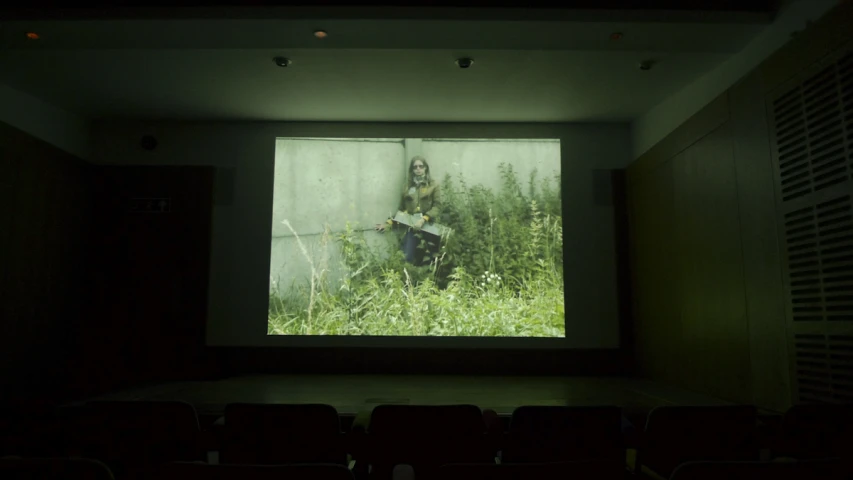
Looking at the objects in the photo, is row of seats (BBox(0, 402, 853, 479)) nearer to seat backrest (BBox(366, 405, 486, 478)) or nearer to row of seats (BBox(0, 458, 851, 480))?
seat backrest (BBox(366, 405, 486, 478))

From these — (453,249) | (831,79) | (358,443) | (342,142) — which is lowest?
(358,443)

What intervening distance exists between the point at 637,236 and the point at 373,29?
138 inches

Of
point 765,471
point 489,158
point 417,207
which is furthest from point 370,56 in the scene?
point 765,471

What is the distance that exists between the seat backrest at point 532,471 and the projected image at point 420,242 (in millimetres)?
4437

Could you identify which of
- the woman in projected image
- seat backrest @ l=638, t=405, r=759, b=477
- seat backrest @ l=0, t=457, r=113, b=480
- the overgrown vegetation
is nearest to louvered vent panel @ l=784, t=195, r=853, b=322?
seat backrest @ l=638, t=405, r=759, b=477

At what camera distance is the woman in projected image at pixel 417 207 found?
5.72 m

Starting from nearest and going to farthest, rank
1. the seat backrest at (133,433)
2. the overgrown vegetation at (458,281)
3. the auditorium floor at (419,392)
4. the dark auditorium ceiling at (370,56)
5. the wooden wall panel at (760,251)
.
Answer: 1. the seat backrest at (133,433)
2. the wooden wall panel at (760,251)
3. the dark auditorium ceiling at (370,56)
4. the auditorium floor at (419,392)
5. the overgrown vegetation at (458,281)

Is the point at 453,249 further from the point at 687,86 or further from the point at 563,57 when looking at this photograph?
the point at 687,86

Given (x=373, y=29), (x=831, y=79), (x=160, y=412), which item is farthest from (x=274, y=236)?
(x=831, y=79)

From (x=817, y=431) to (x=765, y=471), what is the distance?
0.93 meters

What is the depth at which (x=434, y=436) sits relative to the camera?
1.93 metres

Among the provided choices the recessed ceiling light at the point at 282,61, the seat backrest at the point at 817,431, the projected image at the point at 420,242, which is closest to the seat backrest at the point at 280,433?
the seat backrest at the point at 817,431

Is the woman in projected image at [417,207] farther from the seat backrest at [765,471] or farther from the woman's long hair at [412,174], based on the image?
the seat backrest at [765,471]

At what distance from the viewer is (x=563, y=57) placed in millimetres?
4375
